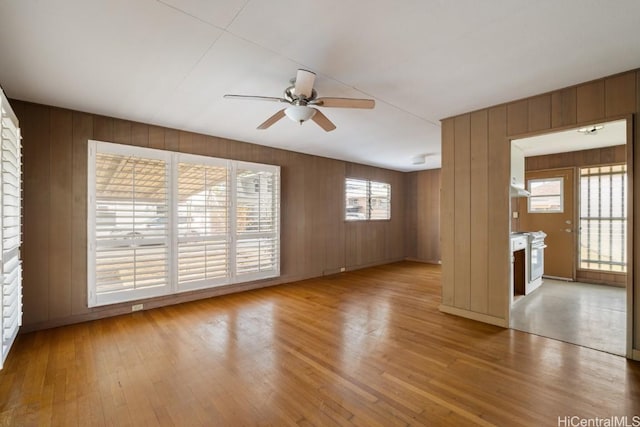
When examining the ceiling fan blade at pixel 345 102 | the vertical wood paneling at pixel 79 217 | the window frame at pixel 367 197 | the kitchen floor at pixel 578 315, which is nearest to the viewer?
the ceiling fan blade at pixel 345 102

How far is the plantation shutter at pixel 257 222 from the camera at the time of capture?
461cm

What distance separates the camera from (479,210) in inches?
134

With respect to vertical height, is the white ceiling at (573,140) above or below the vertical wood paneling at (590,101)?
above

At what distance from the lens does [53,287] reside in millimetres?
3176

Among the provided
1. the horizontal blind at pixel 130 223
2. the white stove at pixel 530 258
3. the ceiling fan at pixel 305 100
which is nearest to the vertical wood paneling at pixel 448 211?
the white stove at pixel 530 258

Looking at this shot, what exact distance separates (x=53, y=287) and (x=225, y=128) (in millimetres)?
2741

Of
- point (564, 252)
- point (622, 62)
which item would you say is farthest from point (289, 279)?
point (564, 252)

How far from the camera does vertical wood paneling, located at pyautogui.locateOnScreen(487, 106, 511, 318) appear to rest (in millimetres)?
3186

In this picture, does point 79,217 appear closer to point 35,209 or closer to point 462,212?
point 35,209

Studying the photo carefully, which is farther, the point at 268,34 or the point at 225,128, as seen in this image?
the point at 225,128

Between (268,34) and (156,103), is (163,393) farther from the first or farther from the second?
(156,103)

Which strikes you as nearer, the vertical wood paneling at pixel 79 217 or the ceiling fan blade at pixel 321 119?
the ceiling fan blade at pixel 321 119

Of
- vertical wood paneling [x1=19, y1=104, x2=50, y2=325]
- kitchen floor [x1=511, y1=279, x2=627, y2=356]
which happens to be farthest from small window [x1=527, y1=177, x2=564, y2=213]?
vertical wood paneling [x1=19, y1=104, x2=50, y2=325]

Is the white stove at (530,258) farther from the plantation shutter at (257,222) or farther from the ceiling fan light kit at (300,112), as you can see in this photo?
the plantation shutter at (257,222)
